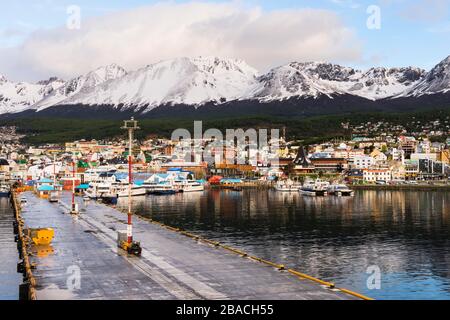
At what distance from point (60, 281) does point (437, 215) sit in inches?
2787

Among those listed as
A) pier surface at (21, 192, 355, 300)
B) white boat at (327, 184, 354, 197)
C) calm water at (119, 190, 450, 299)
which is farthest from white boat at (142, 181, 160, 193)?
pier surface at (21, 192, 355, 300)

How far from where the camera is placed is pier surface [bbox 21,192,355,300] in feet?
106

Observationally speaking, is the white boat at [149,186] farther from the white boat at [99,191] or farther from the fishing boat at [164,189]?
the white boat at [99,191]

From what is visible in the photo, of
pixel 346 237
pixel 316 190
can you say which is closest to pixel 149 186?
pixel 316 190

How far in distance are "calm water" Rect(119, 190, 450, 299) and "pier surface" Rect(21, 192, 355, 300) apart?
6755 millimetres

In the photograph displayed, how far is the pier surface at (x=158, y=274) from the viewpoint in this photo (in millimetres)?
32219

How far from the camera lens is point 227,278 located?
118 feet

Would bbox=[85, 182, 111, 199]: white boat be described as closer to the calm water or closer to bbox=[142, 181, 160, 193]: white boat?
bbox=[142, 181, 160, 193]: white boat

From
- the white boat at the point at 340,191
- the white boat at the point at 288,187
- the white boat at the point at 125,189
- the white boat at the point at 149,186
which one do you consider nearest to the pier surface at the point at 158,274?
the white boat at the point at 125,189

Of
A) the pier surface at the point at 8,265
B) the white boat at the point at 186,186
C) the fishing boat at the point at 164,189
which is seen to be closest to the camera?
the pier surface at the point at 8,265

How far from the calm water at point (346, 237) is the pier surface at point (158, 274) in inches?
266

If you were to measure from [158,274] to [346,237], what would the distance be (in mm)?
33812
